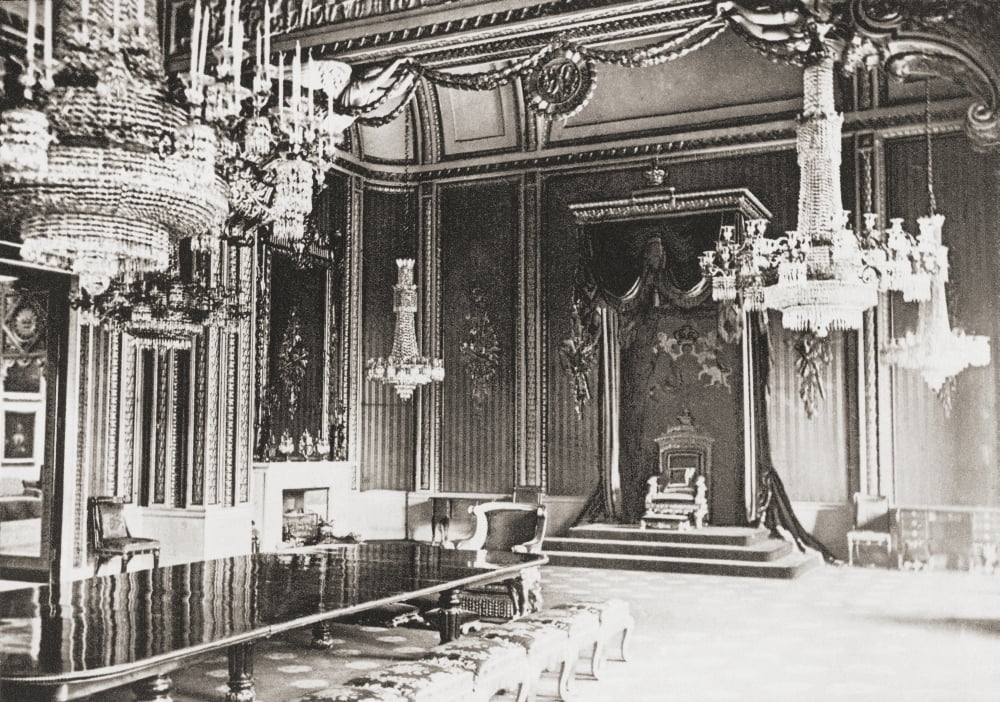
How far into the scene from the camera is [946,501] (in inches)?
→ 399

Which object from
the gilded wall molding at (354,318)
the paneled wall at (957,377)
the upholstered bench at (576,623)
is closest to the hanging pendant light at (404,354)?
the gilded wall molding at (354,318)

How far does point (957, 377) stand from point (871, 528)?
5.71ft

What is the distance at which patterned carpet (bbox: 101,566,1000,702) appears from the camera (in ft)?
17.2

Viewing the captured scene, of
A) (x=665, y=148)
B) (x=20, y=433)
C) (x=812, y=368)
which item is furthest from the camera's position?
(x=665, y=148)

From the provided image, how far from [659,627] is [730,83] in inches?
263

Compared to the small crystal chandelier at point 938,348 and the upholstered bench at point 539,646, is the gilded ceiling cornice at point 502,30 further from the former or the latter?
the small crystal chandelier at point 938,348

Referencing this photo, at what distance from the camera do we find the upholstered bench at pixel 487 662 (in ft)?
14.2

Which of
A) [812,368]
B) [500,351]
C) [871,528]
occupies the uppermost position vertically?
[500,351]

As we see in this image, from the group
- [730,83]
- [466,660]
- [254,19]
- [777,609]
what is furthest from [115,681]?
[730,83]

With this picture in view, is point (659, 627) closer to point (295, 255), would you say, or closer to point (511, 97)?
point (295, 255)

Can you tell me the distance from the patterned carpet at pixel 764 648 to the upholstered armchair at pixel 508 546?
0.45 metres

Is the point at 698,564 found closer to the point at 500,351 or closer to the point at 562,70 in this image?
the point at 500,351

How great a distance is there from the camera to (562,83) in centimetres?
584

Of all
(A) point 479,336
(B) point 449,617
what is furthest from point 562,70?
(A) point 479,336
